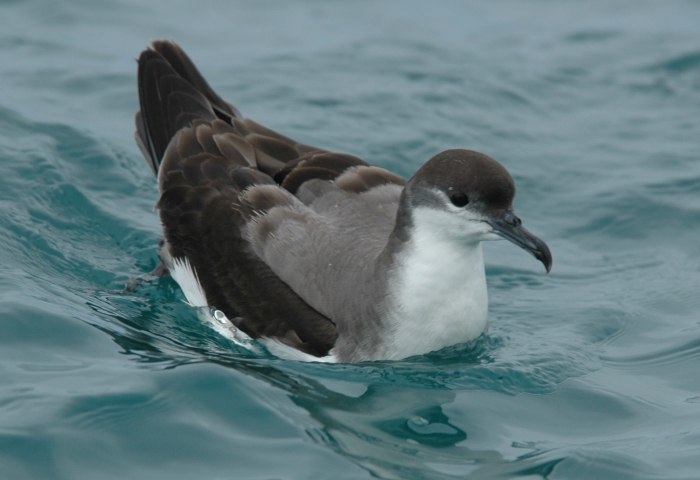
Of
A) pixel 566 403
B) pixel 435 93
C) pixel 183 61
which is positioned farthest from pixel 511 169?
pixel 566 403

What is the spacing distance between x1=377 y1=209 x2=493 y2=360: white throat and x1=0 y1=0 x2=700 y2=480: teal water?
184 mm

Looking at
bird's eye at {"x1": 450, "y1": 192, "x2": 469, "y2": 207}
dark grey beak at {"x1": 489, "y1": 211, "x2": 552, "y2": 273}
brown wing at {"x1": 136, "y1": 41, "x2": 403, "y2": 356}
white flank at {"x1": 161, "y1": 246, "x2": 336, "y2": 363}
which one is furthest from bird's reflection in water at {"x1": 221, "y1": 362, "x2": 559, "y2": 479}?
bird's eye at {"x1": 450, "y1": 192, "x2": 469, "y2": 207}

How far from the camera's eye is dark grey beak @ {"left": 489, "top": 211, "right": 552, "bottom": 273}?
5797 millimetres

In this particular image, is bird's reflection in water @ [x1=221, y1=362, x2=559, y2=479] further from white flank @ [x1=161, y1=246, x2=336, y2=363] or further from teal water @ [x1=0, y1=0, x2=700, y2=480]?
white flank @ [x1=161, y1=246, x2=336, y2=363]

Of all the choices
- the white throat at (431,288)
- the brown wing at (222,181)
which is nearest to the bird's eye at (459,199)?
the white throat at (431,288)

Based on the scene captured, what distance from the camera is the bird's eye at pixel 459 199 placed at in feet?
19.3

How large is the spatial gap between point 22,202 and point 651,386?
545 cm

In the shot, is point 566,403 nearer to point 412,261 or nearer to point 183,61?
point 412,261

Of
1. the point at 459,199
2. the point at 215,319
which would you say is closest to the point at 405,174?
the point at 215,319

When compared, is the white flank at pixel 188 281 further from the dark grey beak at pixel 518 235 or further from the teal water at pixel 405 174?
the dark grey beak at pixel 518 235

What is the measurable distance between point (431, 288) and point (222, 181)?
1.88 m

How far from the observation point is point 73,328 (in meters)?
6.38

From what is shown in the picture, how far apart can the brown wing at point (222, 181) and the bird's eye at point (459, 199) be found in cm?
117

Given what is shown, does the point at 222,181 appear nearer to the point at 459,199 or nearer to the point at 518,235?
the point at 459,199
